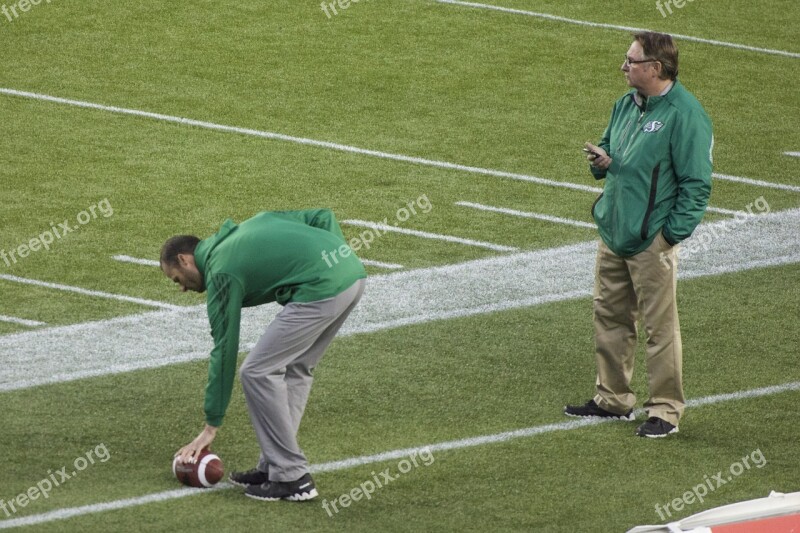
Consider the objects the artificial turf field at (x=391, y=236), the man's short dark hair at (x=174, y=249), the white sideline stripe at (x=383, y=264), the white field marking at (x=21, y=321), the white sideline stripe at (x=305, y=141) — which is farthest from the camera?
the white sideline stripe at (x=305, y=141)

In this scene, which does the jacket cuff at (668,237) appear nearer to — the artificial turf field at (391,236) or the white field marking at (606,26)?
the artificial turf field at (391,236)

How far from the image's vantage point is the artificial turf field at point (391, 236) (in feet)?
27.8

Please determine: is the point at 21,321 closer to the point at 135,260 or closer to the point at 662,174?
the point at 135,260

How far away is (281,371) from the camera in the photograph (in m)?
7.95

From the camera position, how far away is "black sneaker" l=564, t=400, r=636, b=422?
940 cm

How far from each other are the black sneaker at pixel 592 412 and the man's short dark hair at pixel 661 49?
2.14m

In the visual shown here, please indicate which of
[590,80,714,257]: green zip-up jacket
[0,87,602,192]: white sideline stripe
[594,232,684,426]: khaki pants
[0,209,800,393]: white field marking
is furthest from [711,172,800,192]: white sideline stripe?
[590,80,714,257]: green zip-up jacket

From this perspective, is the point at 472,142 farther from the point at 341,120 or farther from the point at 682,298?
the point at 682,298

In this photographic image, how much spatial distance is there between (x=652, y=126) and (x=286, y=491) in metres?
3.08

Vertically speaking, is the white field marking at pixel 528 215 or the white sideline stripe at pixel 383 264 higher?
the white sideline stripe at pixel 383 264

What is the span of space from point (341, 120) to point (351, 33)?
304 centimetres

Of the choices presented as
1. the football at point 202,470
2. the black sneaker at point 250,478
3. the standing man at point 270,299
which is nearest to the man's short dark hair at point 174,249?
the standing man at point 270,299

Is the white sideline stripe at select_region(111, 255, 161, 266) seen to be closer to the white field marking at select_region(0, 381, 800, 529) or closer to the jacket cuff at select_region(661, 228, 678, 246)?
the white field marking at select_region(0, 381, 800, 529)

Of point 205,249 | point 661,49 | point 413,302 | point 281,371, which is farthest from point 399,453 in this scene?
point 661,49
